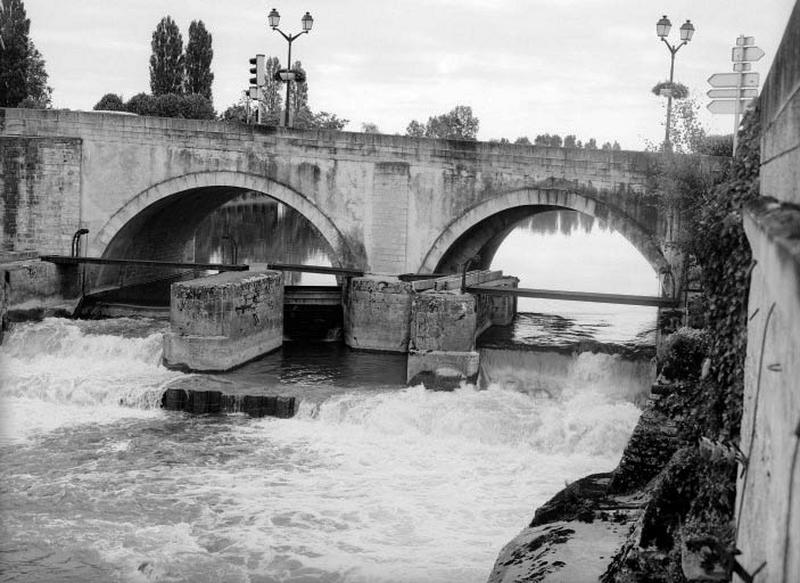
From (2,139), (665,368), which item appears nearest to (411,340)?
(665,368)

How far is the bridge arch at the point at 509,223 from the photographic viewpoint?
19.4 m

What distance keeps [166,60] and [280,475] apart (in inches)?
1669

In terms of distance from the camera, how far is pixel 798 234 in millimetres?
2812

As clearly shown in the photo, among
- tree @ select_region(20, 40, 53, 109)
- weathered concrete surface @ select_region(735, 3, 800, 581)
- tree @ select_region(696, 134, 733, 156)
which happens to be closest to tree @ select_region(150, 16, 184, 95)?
tree @ select_region(20, 40, 53, 109)

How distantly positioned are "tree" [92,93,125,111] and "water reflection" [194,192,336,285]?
267 inches

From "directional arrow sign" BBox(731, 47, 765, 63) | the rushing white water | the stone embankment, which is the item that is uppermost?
"directional arrow sign" BBox(731, 47, 765, 63)

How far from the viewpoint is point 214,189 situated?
22984 mm

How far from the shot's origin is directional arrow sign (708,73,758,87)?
11938 mm

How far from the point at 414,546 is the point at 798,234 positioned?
7.41 m

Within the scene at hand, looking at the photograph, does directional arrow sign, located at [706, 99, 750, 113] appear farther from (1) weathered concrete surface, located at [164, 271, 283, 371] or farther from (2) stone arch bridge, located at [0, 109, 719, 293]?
(1) weathered concrete surface, located at [164, 271, 283, 371]

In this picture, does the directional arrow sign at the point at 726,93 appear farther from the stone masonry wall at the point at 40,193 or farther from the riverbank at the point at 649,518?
the stone masonry wall at the point at 40,193

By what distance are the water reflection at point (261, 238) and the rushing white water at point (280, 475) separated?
1717 cm

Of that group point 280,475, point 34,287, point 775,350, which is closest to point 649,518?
point 775,350

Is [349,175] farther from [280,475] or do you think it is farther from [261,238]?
[261,238]
